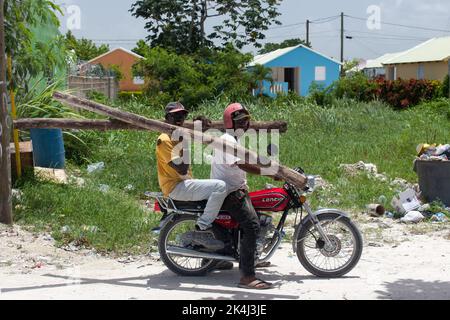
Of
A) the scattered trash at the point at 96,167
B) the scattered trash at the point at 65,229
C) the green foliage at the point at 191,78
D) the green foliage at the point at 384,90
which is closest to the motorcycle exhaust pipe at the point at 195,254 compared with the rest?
the scattered trash at the point at 65,229

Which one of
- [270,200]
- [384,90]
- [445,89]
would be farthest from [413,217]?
[445,89]

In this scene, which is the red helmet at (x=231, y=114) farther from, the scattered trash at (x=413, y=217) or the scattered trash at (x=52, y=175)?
the scattered trash at (x=52, y=175)

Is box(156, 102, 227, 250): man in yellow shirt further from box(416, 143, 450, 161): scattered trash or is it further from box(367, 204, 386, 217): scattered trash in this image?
box(416, 143, 450, 161): scattered trash

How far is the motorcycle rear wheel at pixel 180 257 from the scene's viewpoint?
650 centimetres

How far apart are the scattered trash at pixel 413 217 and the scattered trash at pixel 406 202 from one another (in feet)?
0.54

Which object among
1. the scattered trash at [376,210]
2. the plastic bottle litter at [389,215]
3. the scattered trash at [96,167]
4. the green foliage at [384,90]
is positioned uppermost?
the green foliage at [384,90]

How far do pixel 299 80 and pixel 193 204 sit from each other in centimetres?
4003

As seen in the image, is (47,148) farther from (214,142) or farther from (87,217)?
(214,142)

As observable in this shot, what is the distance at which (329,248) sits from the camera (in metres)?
6.43

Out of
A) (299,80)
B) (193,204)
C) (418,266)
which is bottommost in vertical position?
(418,266)

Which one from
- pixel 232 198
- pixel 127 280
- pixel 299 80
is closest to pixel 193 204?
pixel 232 198
